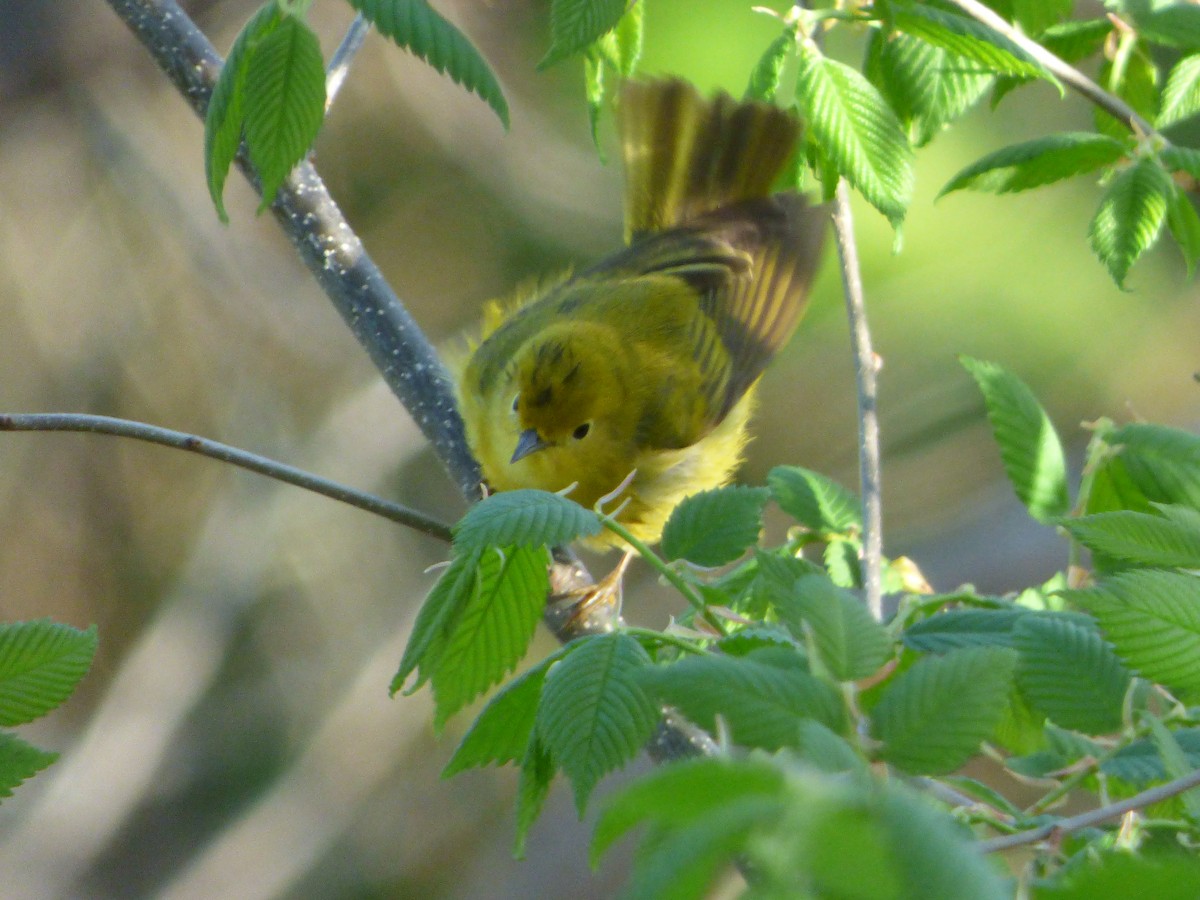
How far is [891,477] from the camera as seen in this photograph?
6.68 meters

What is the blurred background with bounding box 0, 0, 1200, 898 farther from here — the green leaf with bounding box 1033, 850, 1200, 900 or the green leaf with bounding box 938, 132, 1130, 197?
the green leaf with bounding box 1033, 850, 1200, 900

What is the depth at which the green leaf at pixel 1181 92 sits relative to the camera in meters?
1.79

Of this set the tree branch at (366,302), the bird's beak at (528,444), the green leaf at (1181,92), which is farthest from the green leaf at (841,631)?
the bird's beak at (528,444)

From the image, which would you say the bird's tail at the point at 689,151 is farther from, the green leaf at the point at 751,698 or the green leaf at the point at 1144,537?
the green leaf at the point at 751,698

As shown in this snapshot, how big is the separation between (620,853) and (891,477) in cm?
240

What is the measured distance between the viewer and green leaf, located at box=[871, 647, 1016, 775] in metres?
0.85

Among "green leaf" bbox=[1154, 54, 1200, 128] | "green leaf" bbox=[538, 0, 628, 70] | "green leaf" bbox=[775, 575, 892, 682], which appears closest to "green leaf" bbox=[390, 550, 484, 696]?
"green leaf" bbox=[775, 575, 892, 682]

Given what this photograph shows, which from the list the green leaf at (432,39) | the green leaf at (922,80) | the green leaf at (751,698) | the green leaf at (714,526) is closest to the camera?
the green leaf at (751,698)

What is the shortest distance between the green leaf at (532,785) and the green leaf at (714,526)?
0.31 m

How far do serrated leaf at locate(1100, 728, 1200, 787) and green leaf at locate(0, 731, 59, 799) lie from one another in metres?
0.91

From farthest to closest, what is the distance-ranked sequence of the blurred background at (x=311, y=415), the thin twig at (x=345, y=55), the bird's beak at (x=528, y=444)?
the blurred background at (x=311, y=415) < the bird's beak at (x=528, y=444) < the thin twig at (x=345, y=55)

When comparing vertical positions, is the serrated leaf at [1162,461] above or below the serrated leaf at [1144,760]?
above

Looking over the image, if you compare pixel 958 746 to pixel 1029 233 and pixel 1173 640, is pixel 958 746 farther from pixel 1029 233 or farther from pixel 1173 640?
pixel 1029 233

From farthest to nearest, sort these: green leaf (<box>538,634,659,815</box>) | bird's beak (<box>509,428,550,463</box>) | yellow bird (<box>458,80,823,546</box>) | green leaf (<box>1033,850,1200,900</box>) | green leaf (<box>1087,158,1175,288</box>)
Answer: yellow bird (<box>458,80,823,546</box>) → bird's beak (<box>509,428,550,463</box>) → green leaf (<box>1087,158,1175,288</box>) → green leaf (<box>538,634,659,815</box>) → green leaf (<box>1033,850,1200,900</box>)
